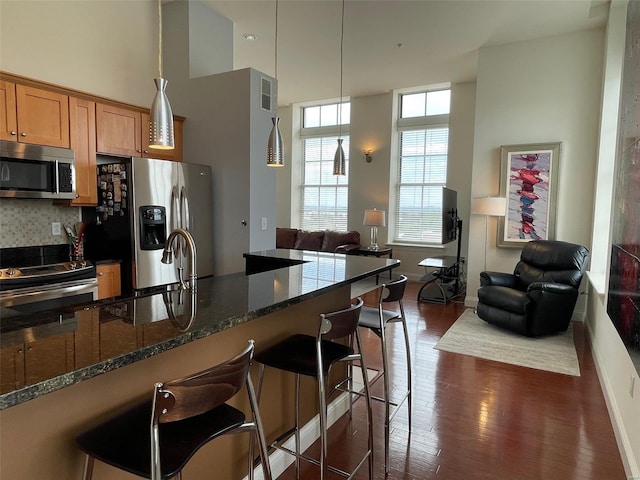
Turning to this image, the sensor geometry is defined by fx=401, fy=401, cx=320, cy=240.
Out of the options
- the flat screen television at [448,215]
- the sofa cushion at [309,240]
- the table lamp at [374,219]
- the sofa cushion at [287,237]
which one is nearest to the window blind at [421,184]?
the table lamp at [374,219]

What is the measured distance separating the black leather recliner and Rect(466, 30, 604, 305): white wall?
1.63ft

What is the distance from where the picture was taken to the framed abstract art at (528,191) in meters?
4.91

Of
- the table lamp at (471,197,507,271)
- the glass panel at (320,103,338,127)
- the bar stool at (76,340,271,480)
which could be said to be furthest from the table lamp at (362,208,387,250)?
the bar stool at (76,340,271,480)

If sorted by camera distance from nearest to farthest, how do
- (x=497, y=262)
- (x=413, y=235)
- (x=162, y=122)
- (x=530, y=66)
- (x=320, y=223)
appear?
(x=162, y=122) < (x=530, y=66) < (x=497, y=262) < (x=413, y=235) < (x=320, y=223)

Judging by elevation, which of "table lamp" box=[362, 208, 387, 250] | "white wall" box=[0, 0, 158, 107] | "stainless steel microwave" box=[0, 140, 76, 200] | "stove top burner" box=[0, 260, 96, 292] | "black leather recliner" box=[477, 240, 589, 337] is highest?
"white wall" box=[0, 0, 158, 107]

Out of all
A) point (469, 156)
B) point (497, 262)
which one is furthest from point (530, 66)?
point (497, 262)

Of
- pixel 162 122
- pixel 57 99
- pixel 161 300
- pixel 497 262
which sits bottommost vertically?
pixel 497 262

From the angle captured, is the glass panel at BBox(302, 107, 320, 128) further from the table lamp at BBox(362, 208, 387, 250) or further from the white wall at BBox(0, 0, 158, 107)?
the white wall at BBox(0, 0, 158, 107)

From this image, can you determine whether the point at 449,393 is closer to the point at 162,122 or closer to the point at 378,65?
the point at 162,122

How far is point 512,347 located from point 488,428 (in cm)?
167

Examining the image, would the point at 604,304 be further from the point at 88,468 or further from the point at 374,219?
the point at 374,219

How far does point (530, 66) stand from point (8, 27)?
5.35m

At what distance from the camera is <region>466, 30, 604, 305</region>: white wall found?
4.71m

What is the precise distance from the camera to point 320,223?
842cm
